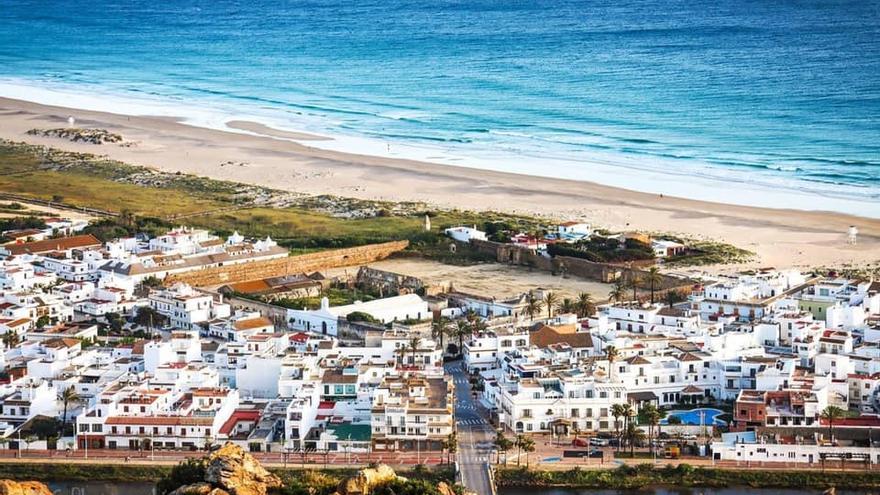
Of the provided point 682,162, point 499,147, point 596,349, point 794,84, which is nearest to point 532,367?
point 596,349

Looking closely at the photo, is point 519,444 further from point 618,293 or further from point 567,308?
point 618,293

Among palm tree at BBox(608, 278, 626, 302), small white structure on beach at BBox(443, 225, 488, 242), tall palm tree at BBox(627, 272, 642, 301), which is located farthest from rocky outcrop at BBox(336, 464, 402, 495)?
small white structure on beach at BBox(443, 225, 488, 242)

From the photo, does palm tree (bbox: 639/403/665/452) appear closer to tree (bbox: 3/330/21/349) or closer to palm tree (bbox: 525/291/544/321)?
palm tree (bbox: 525/291/544/321)

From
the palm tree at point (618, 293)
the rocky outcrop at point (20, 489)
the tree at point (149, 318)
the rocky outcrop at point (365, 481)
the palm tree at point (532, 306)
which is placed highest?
the palm tree at point (618, 293)

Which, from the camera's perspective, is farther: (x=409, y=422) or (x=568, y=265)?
(x=568, y=265)

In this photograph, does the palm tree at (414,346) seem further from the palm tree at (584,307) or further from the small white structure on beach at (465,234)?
the small white structure on beach at (465,234)

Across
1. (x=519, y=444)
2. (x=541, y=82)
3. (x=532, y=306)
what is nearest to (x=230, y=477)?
(x=519, y=444)

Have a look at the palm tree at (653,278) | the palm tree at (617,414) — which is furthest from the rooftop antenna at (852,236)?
the palm tree at (617,414)
